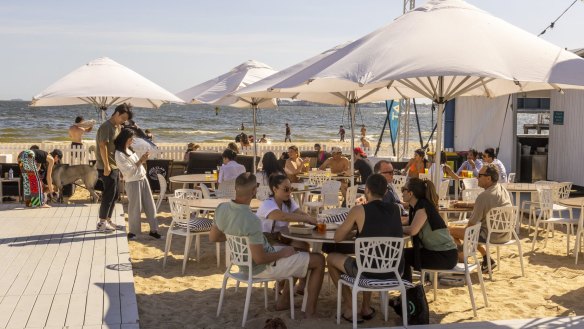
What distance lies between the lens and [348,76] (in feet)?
20.2

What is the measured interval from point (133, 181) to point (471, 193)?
4.58m

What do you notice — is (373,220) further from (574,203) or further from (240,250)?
(574,203)

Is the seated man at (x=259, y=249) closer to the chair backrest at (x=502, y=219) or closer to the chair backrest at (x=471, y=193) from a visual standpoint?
the chair backrest at (x=502, y=219)

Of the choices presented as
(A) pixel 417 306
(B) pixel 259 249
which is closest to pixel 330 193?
(A) pixel 417 306

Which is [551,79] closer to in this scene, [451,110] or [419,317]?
[419,317]

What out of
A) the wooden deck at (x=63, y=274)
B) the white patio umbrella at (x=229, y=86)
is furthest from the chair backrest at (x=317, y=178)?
the wooden deck at (x=63, y=274)

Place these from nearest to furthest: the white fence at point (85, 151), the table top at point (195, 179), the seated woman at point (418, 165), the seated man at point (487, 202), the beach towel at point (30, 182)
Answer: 1. the seated man at point (487, 202)
2. the table top at point (195, 179)
3. the seated woman at point (418, 165)
4. the beach towel at point (30, 182)
5. the white fence at point (85, 151)

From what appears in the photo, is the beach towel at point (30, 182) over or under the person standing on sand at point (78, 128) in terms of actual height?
under

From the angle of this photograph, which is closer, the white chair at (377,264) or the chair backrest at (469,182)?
the white chair at (377,264)

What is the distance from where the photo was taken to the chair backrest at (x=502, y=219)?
7.57 m

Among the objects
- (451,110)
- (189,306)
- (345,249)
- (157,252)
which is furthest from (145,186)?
(451,110)

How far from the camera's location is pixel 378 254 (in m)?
5.64

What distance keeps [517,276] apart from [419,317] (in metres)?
2.46

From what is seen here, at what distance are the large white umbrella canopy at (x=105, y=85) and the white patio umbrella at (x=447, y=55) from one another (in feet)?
16.5
